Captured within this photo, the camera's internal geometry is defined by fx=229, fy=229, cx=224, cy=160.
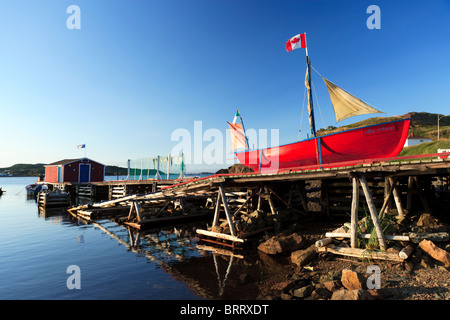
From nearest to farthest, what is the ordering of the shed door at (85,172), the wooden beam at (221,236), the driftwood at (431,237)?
1. the driftwood at (431,237)
2. the wooden beam at (221,236)
3. the shed door at (85,172)

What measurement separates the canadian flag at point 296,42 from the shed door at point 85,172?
49243mm

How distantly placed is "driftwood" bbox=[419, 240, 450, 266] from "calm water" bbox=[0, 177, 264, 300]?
20.6 feet

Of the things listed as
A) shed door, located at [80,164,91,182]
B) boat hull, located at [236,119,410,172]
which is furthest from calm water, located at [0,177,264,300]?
shed door, located at [80,164,91,182]

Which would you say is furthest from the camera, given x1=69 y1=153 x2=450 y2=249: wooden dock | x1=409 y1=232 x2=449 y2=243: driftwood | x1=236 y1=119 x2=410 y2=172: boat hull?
x1=236 y1=119 x2=410 y2=172: boat hull

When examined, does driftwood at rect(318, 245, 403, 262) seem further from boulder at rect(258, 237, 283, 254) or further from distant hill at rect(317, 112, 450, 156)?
distant hill at rect(317, 112, 450, 156)

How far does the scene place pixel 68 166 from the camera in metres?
49.3

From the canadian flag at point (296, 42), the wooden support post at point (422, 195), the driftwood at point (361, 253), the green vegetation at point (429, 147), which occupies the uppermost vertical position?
the canadian flag at point (296, 42)

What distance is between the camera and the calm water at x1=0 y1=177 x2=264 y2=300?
8250 millimetres

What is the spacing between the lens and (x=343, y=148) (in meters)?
14.0

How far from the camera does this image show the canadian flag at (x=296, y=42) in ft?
59.4

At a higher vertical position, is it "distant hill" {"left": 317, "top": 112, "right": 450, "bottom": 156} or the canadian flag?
"distant hill" {"left": 317, "top": 112, "right": 450, "bottom": 156}

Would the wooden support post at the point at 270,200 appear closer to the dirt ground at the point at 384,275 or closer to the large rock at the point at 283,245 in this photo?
→ the large rock at the point at 283,245

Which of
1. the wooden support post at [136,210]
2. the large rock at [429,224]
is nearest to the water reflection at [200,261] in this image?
the wooden support post at [136,210]
